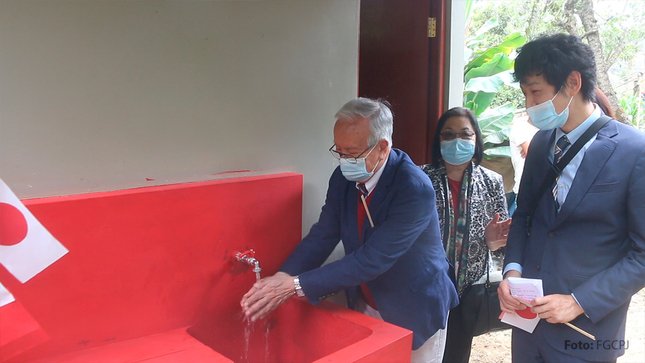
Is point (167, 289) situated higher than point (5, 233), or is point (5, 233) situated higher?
point (5, 233)

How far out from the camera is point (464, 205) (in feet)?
8.57

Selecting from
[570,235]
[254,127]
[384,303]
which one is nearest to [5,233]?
[254,127]

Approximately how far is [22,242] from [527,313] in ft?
5.30

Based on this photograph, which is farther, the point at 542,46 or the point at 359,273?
the point at 359,273

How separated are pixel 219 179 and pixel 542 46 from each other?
1278mm

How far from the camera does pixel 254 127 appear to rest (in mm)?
2230

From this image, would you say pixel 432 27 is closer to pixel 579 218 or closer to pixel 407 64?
pixel 407 64

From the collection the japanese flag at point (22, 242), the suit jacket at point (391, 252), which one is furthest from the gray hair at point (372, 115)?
the japanese flag at point (22, 242)

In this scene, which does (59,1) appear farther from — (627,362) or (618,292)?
(627,362)

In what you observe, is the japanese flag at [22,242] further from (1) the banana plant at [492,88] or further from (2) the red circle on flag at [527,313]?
(1) the banana plant at [492,88]

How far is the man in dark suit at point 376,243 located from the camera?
194 cm

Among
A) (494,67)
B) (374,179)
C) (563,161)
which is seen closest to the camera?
(563,161)

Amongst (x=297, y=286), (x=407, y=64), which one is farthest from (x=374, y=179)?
(x=407, y=64)

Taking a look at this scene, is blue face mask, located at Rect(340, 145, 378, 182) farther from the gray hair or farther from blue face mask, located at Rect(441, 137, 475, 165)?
blue face mask, located at Rect(441, 137, 475, 165)
